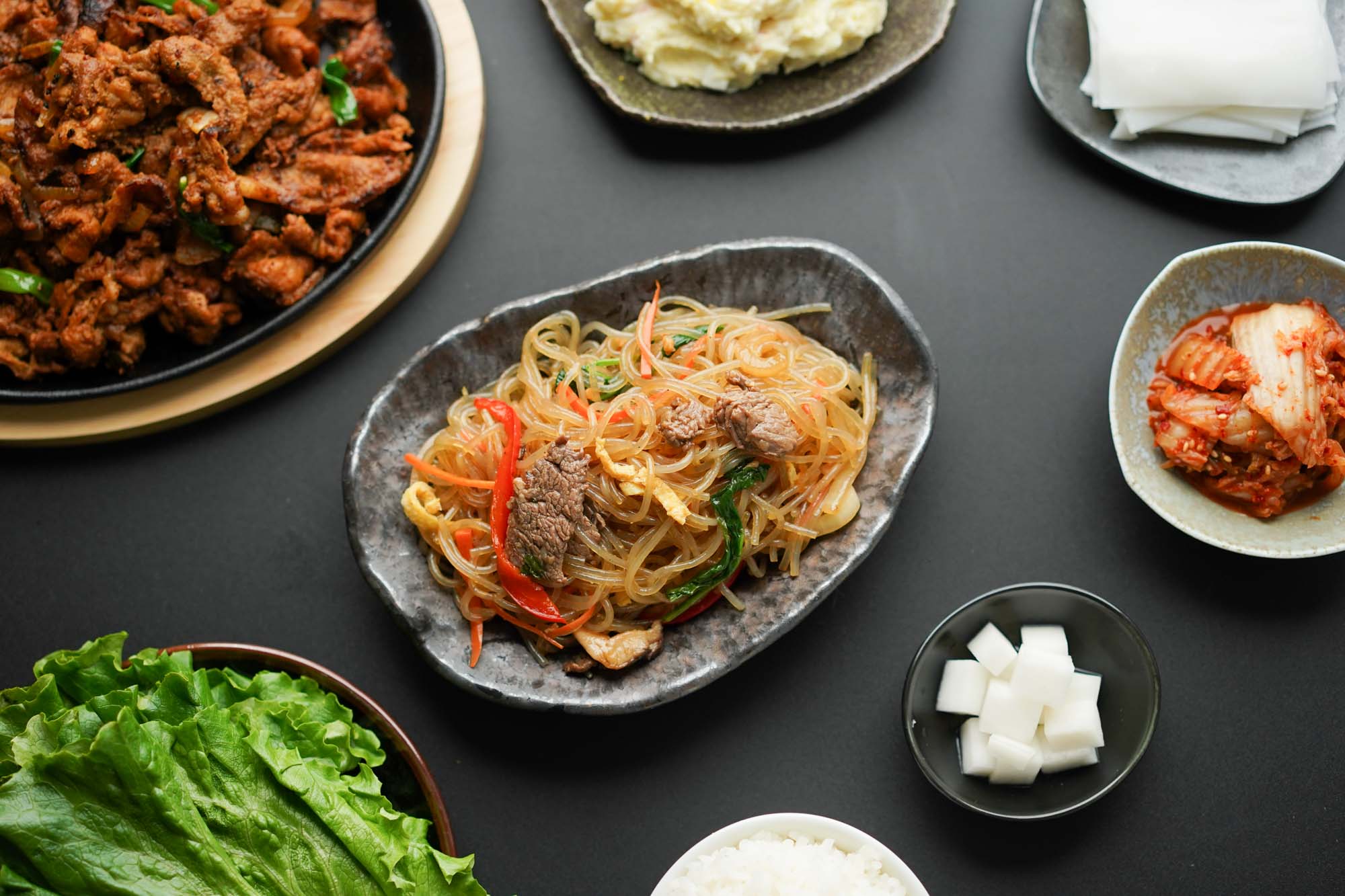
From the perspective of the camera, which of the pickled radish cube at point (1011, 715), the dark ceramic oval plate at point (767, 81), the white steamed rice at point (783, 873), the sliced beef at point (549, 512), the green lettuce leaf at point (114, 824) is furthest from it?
the dark ceramic oval plate at point (767, 81)

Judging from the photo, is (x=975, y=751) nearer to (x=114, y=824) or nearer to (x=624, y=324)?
(x=624, y=324)

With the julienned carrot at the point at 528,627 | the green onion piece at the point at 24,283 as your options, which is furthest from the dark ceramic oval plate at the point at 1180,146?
the green onion piece at the point at 24,283

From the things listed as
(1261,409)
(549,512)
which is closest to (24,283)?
(549,512)

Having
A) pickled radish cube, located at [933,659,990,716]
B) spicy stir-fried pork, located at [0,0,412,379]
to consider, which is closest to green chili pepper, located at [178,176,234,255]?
spicy stir-fried pork, located at [0,0,412,379]

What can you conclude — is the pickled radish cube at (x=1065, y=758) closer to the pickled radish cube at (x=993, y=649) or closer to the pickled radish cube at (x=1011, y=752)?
the pickled radish cube at (x=1011, y=752)

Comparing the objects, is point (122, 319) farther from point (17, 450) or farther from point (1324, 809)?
point (1324, 809)

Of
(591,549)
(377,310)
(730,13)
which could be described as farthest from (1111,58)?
(377,310)

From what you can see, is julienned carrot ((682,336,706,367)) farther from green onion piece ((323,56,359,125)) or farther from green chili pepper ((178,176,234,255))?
green chili pepper ((178,176,234,255))
